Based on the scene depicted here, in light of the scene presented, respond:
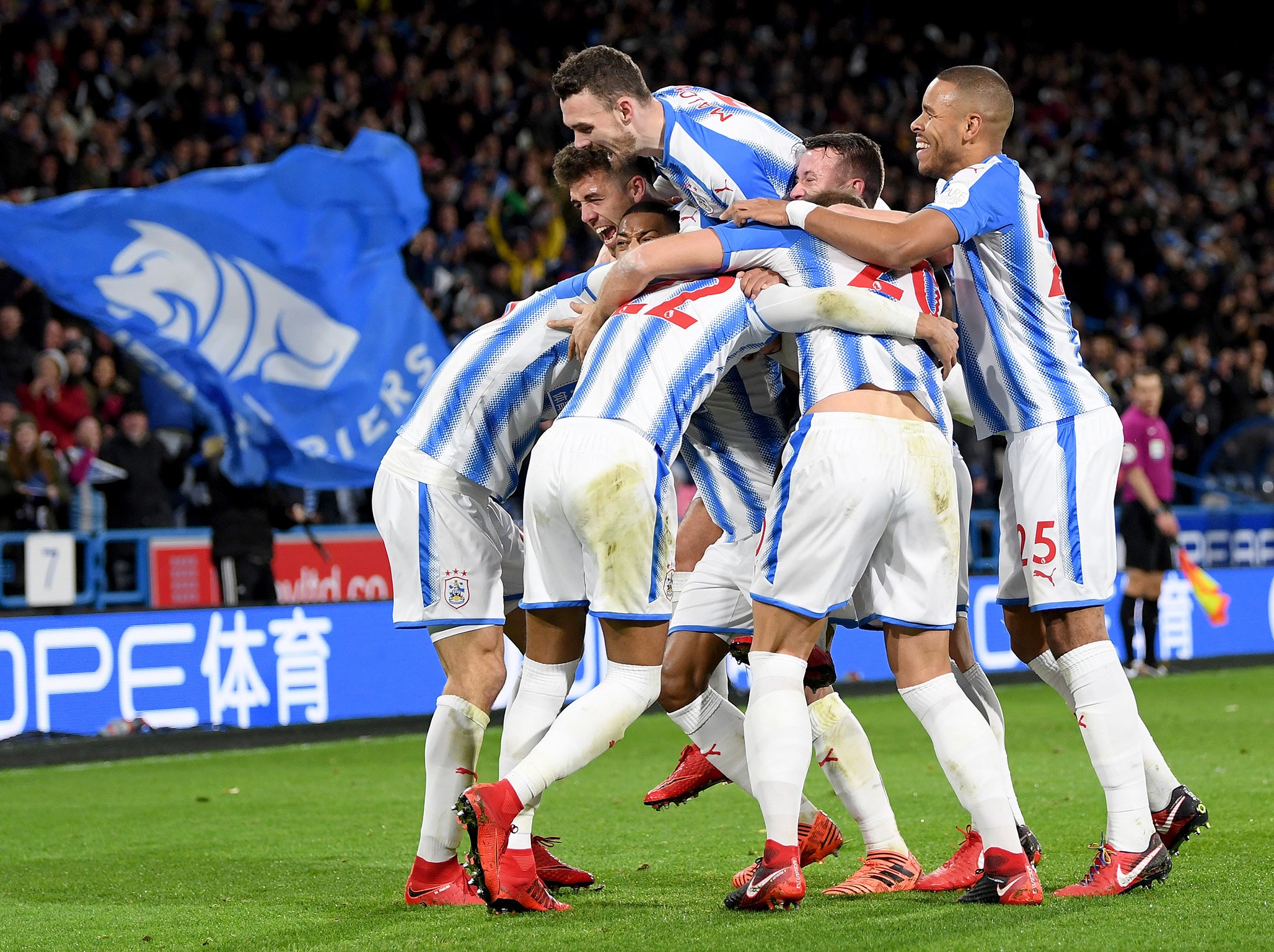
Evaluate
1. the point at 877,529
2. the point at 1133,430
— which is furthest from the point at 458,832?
the point at 1133,430

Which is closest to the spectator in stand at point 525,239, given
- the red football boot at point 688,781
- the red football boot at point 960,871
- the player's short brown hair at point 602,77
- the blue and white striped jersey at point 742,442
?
the player's short brown hair at point 602,77

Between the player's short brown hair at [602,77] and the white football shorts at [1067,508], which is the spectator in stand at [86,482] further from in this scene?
the white football shorts at [1067,508]

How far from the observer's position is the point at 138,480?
11.3 metres

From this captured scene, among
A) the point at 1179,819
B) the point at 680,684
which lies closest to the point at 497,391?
the point at 680,684

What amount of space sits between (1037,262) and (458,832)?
94.1 inches

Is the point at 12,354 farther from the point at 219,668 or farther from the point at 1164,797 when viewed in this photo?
the point at 1164,797

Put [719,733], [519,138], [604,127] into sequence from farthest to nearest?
[519,138], [604,127], [719,733]

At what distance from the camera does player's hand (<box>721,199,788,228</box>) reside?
4484 millimetres

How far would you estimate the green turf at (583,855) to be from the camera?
3.88 meters

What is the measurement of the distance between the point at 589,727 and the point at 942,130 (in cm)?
207

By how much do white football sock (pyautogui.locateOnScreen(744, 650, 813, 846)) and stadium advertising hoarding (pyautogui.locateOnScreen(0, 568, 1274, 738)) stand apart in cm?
576

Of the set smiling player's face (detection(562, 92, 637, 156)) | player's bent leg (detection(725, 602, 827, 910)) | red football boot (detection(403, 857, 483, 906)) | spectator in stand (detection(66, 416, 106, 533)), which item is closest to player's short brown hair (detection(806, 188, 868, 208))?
smiling player's face (detection(562, 92, 637, 156))

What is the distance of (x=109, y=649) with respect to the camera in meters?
8.98

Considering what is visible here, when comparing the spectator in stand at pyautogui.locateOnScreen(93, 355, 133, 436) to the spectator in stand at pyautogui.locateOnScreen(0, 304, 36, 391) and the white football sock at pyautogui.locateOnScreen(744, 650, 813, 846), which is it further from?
the white football sock at pyautogui.locateOnScreen(744, 650, 813, 846)
